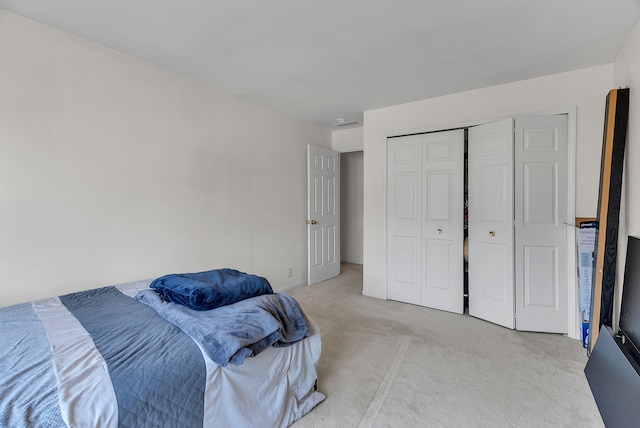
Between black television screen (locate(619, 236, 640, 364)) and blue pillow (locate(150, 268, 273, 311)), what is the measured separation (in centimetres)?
211

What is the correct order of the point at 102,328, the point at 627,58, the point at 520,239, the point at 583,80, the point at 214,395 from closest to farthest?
the point at 214,395 → the point at 102,328 → the point at 627,58 → the point at 583,80 → the point at 520,239

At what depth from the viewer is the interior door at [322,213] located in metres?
4.31

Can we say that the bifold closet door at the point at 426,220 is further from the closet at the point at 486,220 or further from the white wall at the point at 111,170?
the white wall at the point at 111,170

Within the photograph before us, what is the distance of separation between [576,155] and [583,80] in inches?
26.0

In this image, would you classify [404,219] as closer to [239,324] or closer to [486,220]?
[486,220]

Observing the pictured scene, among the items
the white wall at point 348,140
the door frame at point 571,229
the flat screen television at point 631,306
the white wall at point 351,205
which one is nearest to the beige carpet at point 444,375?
the door frame at point 571,229

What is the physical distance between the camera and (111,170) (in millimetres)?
2350

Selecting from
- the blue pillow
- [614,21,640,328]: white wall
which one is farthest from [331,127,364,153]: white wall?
the blue pillow

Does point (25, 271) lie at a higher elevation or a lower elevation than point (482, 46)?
lower

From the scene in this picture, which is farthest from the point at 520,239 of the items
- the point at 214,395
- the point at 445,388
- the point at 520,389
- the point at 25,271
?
the point at 25,271

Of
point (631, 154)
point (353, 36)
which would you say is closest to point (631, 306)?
point (631, 154)

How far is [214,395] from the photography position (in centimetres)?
133

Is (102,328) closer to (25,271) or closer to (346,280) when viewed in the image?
(25,271)

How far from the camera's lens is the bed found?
103 centimetres
